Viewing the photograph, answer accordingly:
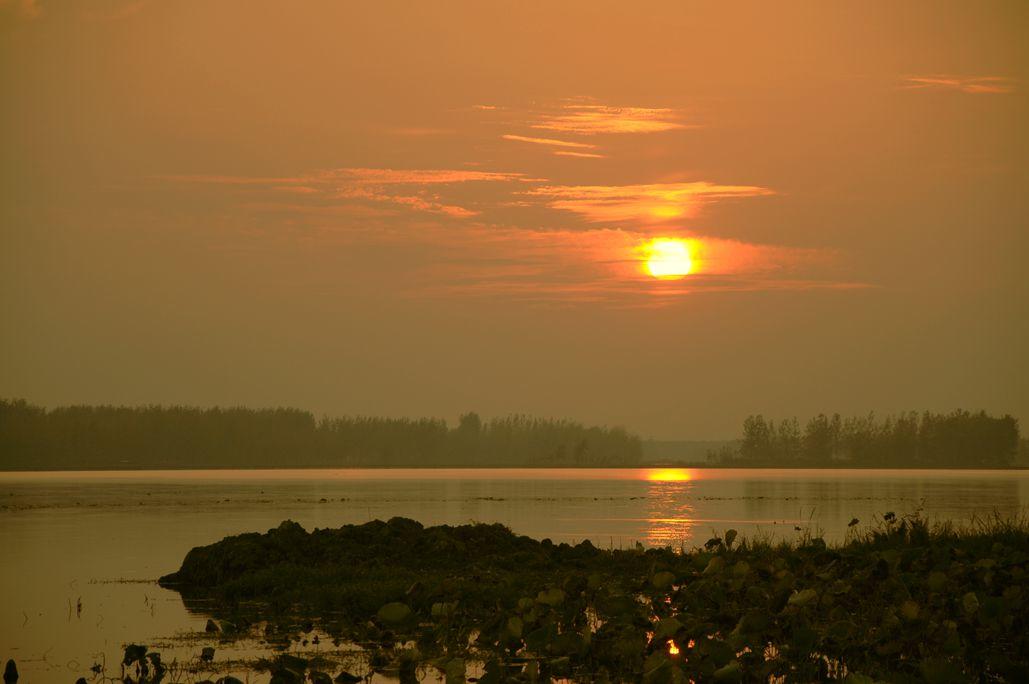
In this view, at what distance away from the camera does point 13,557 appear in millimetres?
32656

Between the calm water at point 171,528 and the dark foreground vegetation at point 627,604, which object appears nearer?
the dark foreground vegetation at point 627,604

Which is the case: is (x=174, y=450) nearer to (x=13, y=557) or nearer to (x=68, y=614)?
(x=13, y=557)

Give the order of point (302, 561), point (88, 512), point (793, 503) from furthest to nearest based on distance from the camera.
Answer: point (793, 503), point (88, 512), point (302, 561)

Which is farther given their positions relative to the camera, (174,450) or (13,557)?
(174,450)

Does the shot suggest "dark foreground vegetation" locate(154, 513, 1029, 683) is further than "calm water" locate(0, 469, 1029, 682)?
No

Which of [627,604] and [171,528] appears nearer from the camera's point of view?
[627,604]

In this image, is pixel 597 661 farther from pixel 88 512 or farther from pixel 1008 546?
pixel 88 512

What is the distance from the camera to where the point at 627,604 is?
17.1m

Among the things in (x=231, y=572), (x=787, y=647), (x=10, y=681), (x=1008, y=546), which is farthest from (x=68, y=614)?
(x=1008, y=546)

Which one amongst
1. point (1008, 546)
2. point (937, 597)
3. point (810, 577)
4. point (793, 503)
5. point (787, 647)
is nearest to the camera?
point (787, 647)

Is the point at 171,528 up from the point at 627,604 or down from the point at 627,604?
down

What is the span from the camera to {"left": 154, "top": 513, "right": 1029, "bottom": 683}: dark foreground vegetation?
1512 cm

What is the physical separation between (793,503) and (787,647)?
2145 inches

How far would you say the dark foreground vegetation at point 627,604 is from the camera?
49.6ft
